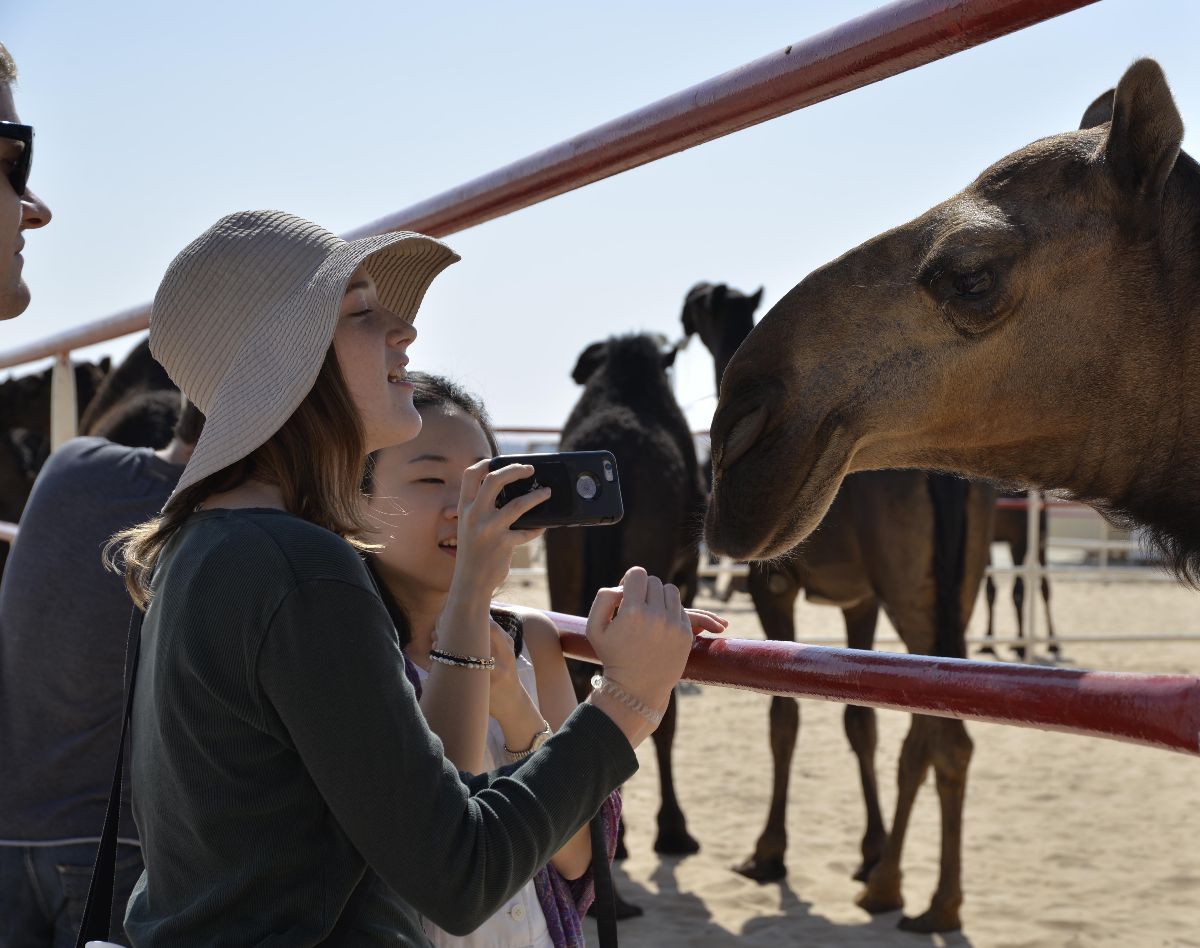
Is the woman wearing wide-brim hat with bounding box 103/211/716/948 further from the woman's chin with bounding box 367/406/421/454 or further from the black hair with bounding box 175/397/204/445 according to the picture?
the black hair with bounding box 175/397/204/445

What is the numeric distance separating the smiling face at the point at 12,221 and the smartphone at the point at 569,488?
808 mm

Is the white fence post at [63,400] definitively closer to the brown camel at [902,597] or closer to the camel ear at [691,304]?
the brown camel at [902,597]

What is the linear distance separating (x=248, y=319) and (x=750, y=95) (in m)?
0.79

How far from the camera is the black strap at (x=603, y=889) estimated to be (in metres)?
1.41

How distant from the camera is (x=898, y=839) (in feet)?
16.2

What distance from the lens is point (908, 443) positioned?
80.2 inches

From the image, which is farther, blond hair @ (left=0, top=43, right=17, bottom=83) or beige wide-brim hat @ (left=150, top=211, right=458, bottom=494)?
blond hair @ (left=0, top=43, right=17, bottom=83)

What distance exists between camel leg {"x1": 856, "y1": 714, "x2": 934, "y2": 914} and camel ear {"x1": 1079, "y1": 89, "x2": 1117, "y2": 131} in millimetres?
3209

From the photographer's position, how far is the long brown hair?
125 centimetres

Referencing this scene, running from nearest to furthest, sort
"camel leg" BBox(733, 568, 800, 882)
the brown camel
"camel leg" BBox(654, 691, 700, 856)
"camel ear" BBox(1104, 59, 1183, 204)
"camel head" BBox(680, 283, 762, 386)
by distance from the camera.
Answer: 1. "camel ear" BBox(1104, 59, 1183, 204)
2. the brown camel
3. "camel leg" BBox(733, 568, 800, 882)
4. "camel leg" BBox(654, 691, 700, 856)
5. "camel head" BBox(680, 283, 762, 386)

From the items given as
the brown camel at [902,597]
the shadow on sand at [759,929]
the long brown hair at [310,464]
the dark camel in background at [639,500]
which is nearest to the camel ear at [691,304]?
the dark camel in background at [639,500]

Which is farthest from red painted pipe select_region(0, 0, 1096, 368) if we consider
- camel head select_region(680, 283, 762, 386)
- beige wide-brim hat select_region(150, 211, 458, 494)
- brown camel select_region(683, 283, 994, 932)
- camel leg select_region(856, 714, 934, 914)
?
camel head select_region(680, 283, 762, 386)

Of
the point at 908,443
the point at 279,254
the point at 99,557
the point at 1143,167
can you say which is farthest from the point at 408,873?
the point at 99,557

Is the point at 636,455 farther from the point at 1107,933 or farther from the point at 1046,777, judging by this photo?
the point at 1046,777
